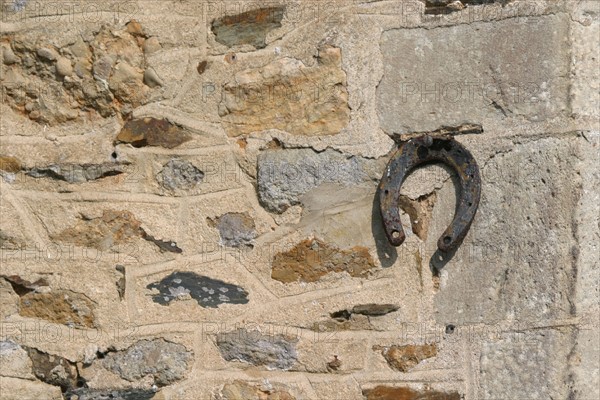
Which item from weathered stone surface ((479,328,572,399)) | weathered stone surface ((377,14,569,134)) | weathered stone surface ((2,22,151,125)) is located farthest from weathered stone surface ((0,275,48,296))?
weathered stone surface ((479,328,572,399))

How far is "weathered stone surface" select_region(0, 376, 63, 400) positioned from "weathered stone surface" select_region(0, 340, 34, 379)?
17 mm

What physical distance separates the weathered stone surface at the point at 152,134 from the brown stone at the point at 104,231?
20cm

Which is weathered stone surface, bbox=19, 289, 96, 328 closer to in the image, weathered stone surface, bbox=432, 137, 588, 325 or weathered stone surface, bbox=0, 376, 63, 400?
weathered stone surface, bbox=0, 376, 63, 400

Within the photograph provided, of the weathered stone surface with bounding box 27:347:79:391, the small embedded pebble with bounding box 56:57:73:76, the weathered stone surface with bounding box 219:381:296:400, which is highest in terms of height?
the small embedded pebble with bounding box 56:57:73:76

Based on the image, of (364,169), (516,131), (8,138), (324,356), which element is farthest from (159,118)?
(516,131)

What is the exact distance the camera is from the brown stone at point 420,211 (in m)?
2.09

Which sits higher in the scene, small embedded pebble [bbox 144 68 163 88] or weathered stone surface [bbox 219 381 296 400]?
small embedded pebble [bbox 144 68 163 88]

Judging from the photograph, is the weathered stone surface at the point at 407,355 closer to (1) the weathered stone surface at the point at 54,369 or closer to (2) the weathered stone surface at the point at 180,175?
(2) the weathered stone surface at the point at 180,175

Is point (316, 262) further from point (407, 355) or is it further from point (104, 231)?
point (104, 231)

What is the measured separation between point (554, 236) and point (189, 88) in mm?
1042

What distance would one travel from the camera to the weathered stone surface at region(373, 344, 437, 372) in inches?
81.8

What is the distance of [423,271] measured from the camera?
209cm

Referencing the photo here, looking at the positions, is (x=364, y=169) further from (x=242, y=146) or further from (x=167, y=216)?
(x=167, y=216)

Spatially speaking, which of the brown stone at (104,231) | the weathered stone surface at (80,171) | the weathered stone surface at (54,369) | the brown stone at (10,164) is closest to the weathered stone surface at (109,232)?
the brown stone at (104,231)
